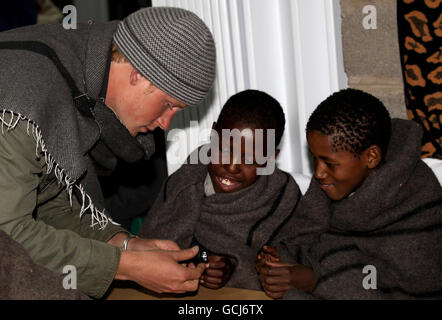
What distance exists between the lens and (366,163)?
1.47 metres

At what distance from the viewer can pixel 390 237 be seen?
1.41 metres

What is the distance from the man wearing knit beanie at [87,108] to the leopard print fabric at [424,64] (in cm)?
64

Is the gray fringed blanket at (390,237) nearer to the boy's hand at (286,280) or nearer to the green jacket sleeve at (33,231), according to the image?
the boy's hand at (286,280)

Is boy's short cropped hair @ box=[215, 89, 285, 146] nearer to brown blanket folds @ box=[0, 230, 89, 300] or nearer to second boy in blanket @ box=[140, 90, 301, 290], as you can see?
second boy in blanket @ box=[140, 90, 301, 290]

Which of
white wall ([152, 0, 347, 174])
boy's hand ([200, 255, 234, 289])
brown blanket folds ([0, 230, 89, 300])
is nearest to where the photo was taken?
brown blanket folds ([0, 230, 89, 300])

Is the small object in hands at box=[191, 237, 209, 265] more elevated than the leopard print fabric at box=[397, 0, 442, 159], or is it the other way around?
the leopard print fabric at box=[397, 0, 442, 159]

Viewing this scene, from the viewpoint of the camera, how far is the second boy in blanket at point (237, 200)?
64.1 inches

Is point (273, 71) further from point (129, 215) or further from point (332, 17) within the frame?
point (129, 215)

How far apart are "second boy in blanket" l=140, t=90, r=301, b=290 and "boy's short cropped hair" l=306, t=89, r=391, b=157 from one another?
0.23 meters

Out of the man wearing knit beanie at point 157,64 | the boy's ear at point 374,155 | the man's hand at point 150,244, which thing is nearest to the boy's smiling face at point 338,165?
the boy's ear at point 374,155

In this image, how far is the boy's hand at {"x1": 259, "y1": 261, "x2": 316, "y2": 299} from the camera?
1423 mm

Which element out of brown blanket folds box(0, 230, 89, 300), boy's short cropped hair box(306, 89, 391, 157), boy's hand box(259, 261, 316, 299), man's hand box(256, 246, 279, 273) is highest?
boy's short cropped hair box(306, 89, 391, 157)

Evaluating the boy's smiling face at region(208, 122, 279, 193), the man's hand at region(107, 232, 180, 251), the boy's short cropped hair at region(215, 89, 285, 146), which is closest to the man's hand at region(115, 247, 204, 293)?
the man's hand at region(107, 232, 180, 251)
